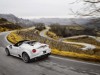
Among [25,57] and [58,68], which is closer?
[58,68]

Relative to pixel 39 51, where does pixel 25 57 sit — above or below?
below

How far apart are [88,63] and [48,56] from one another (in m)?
3.60

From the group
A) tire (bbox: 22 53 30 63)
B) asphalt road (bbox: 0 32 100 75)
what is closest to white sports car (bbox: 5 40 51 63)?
tire (bbox: 22 53 30 63)

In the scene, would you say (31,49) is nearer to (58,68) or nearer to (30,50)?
(30,50)

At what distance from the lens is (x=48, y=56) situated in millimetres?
12812

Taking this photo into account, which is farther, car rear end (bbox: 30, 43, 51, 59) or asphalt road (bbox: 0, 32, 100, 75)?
car rear end (bbox: 30, 43, 51, 59)

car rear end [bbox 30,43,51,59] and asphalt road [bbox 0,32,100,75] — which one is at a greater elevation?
car rear end [bbox 30,43,51,59]

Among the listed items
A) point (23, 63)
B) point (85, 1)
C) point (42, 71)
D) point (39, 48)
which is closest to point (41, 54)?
point (39, 48)

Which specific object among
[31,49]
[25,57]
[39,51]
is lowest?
[25,57]

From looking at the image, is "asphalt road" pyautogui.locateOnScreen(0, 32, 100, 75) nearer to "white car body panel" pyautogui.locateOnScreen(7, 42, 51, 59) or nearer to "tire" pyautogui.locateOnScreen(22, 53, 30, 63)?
"tire" pyautogui.locateOnScreen(22, 53, 30, 63)

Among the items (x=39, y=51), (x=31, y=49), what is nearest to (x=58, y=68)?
(x=39, y=51)

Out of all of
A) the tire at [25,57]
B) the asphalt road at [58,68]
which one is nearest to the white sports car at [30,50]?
the tire at [25,57]

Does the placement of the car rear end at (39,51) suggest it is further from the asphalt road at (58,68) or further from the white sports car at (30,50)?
the asphalt road at (58,68)

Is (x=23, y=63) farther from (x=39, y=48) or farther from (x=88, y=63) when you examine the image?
(x=88, y=63)
